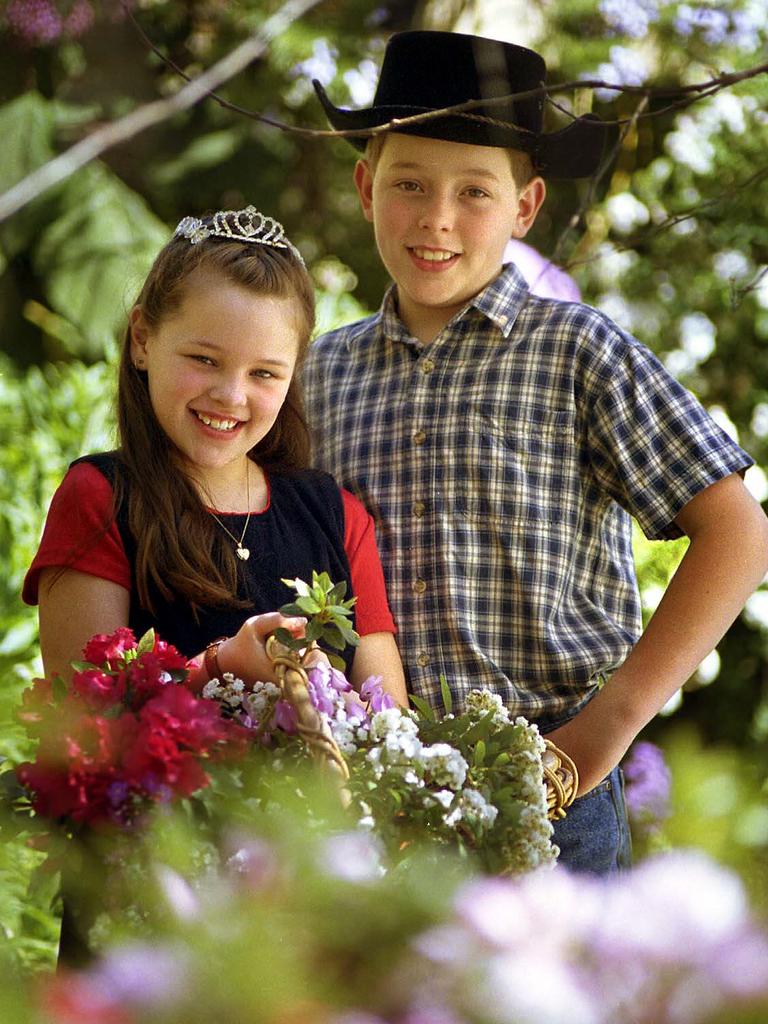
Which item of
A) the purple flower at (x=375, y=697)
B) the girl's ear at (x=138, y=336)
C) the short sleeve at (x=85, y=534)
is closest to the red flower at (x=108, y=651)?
the purple flower at (x=375, y=697)

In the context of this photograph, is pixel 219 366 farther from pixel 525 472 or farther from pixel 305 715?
pixel 305 715

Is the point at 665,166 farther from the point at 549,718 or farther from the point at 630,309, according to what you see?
the point at 549,718

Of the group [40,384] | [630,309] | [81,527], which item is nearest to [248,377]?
[81,527]

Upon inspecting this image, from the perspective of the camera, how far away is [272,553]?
73.2 inches

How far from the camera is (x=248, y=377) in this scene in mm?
1771

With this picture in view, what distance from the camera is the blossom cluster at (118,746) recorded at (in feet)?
3.47

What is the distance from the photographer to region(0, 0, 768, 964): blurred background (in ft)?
13.9

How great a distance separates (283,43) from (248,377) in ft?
11.0

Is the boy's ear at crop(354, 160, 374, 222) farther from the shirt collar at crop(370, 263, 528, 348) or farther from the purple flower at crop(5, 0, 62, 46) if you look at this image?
the purple flower at crop(5, 0, 62, 46)

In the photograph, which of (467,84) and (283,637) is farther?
(467,84)

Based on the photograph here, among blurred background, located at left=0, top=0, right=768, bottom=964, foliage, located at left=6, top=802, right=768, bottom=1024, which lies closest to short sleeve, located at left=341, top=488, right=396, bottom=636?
foliage, located at left=6, top=802, right=768, bottom=1024

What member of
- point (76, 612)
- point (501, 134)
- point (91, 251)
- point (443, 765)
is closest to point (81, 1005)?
point (443, 765)

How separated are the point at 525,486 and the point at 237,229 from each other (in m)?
0.58

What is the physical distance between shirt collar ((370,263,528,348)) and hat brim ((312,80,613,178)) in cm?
19
